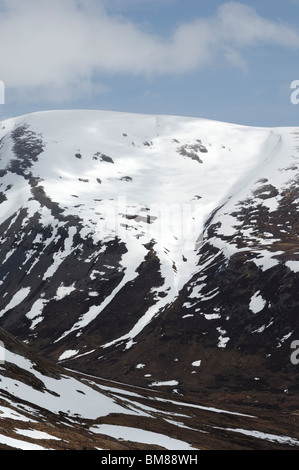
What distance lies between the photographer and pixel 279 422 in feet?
371

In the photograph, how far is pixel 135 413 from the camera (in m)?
93.0

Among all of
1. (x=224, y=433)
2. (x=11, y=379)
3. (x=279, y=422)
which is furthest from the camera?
(x=279, y=422)

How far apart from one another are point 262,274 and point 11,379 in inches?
4713

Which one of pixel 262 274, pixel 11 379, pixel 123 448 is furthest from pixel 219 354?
pixel 123 448

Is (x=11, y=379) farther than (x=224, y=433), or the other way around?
(x=224, y=433)

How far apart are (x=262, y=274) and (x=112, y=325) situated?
172ft
